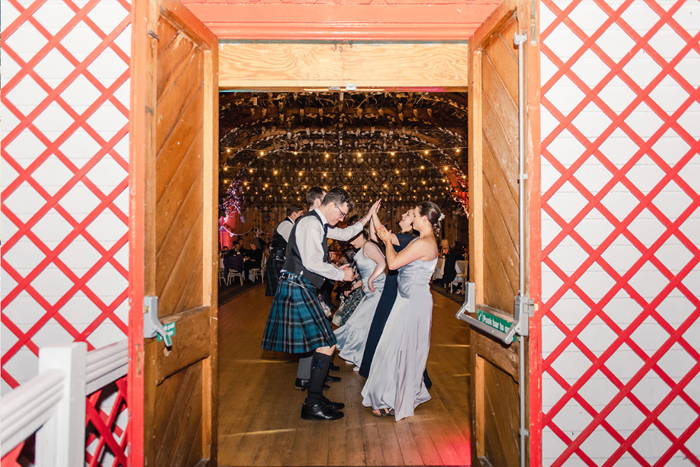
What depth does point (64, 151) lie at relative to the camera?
2.17 m

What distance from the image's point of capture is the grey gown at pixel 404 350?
125 inches

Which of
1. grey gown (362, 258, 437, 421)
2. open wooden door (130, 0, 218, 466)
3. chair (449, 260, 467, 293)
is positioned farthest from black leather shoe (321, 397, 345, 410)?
chair (449, 260, 467, 293)

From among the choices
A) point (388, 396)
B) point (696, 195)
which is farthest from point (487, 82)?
point (388, 396)

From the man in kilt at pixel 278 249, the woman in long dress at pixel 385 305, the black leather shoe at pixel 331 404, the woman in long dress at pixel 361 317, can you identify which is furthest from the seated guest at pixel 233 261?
the black leather shoe at pixel 331 404

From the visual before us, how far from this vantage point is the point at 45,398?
4.14ft

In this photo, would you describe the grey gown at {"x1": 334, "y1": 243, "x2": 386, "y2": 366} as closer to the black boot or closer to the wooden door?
the black boot

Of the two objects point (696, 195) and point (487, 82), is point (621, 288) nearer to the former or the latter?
point (696, 195)

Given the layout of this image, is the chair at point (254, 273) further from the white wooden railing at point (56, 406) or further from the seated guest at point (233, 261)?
the white wooden railing at point (56, 406)

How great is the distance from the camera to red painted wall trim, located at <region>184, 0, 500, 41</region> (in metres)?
2.35

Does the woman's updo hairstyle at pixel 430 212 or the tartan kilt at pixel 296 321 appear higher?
the woman's updo hairstyle at pixel 430 212

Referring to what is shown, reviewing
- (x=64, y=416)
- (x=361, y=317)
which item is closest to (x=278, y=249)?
(x=361, y=317)

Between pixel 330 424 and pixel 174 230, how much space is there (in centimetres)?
175

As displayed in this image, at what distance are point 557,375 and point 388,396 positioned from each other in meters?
1.32

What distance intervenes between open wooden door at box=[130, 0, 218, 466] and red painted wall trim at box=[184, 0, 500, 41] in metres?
0.18
